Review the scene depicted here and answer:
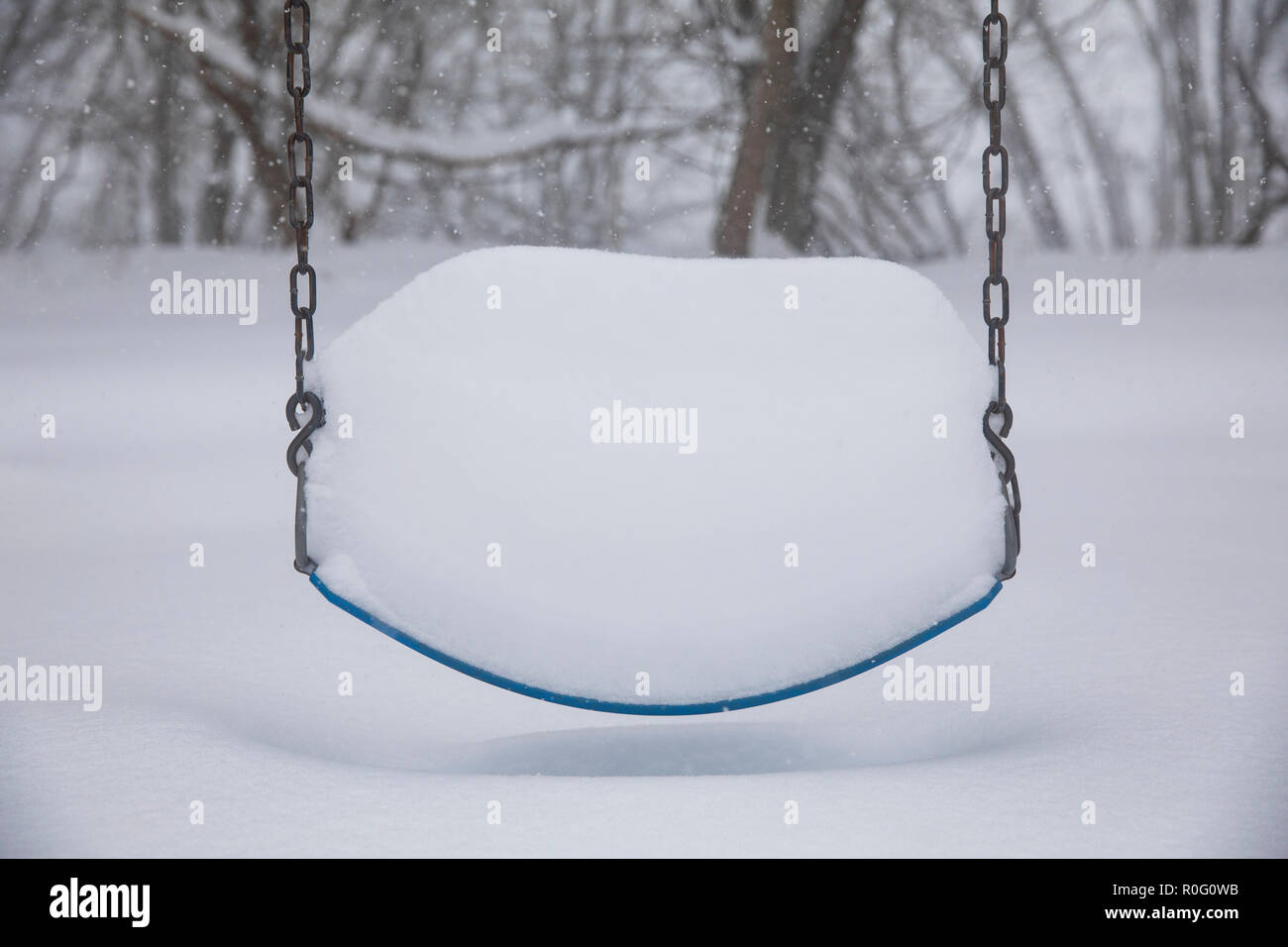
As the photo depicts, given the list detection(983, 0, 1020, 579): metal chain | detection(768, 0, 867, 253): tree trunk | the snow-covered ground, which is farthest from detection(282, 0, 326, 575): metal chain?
detection(768, 0, 867, 253): tree trunk

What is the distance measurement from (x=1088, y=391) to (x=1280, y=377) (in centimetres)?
47

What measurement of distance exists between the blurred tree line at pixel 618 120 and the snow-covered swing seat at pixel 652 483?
5.89ft

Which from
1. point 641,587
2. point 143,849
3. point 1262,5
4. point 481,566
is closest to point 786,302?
point 641,587

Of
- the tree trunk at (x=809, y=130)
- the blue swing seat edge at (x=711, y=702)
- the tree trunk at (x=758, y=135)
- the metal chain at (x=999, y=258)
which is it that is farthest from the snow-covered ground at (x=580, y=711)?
the tree trunk at (x=758, y=135)

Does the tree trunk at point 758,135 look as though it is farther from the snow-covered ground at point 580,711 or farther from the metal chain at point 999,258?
the metal chain at point 999,258

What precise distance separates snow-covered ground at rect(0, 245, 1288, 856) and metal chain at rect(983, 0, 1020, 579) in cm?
28

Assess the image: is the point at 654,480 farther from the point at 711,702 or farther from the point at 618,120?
the point at 618,120

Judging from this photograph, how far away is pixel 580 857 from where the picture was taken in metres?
1.07

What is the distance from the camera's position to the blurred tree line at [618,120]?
336 centimetres

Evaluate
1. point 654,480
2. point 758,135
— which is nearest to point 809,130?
point 758,135

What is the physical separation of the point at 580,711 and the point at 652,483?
1.52ft

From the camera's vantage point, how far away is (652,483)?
5.06 feet

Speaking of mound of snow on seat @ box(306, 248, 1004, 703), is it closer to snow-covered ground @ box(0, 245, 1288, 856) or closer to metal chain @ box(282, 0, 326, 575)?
metal chain @ box(282, 0, 326, 575)

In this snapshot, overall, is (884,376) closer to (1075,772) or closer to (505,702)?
(1075,772)
